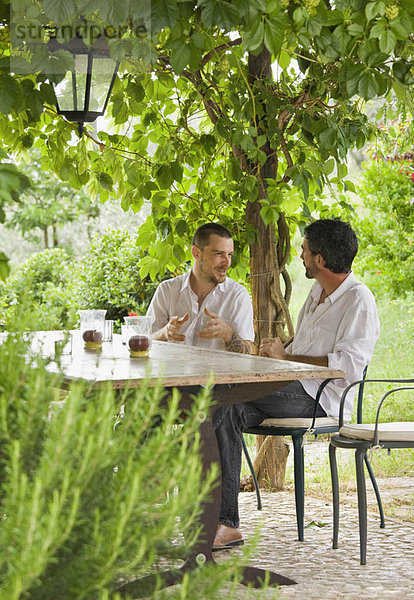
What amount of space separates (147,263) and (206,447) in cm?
216

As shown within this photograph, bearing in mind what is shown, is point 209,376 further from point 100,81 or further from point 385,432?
point 100,81

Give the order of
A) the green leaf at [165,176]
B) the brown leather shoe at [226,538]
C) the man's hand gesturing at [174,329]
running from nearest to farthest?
1. the brown leather shoe at [226,538]
2. the man's hand gesturing at [174,329]
3. the green leaf at [165,176]

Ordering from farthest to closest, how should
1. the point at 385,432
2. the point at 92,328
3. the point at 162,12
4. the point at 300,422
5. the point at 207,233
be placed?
the point at 207,233 → the point at 92,328 → the point at 300,422 → the point at 385,432 → the point at 162,12

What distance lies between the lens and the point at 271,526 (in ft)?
13.3

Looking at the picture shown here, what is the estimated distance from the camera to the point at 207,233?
4426 mm

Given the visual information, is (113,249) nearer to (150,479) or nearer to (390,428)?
(390,428)

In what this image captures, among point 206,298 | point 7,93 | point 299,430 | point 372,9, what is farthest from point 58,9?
point 206,298

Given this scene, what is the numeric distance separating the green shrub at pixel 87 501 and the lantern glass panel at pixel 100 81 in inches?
93.9

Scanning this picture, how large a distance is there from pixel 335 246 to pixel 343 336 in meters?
0.47

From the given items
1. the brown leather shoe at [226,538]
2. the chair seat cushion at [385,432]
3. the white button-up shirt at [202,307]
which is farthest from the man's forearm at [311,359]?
the brown leather shoe at [226,538]

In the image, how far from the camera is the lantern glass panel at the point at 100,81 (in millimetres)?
3385

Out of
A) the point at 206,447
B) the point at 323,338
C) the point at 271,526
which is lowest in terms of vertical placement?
the point at 271,526

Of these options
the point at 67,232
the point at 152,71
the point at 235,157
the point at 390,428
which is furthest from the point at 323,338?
the point at 67,232

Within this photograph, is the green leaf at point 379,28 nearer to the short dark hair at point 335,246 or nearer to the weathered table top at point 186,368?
the weathered table top at point 186,368
